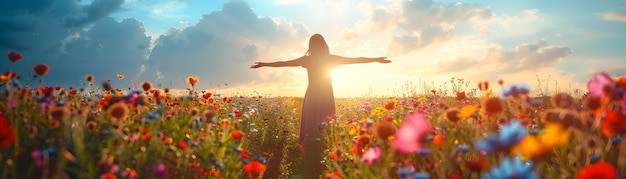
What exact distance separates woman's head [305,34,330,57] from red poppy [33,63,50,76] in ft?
18.9

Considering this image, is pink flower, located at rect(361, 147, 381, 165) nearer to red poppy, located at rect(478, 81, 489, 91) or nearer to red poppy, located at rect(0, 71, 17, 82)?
red poppy, located at rect(478, 81, 489, 91)

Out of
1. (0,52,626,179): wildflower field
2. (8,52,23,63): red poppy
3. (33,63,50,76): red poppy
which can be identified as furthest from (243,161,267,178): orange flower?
(8,52,23,63): red poppy

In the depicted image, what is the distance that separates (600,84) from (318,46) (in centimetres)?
673

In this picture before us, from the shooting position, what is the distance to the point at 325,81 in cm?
929

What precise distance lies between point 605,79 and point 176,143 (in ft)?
9.78

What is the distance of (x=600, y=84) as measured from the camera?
2541mm

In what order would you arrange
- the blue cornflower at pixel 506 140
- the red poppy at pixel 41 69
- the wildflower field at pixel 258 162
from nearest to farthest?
the blue cornflower at pixel 506 140 < the wildflower field at pixel 258 162 < the red poppy at pixel 41 69

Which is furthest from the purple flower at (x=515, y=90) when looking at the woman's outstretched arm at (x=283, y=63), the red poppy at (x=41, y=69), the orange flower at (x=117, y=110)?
the woman's outstretched arm at (x=283, y=63)

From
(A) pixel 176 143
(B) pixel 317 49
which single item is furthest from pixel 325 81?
(A) pixel 176 143

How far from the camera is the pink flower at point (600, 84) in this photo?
2.47m

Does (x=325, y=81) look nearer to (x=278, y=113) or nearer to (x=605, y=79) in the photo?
(x=278, y=113)

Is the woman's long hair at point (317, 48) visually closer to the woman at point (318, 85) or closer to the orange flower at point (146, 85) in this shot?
the woman at point (318, 85)

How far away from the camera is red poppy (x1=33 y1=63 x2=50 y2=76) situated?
372 centimetres

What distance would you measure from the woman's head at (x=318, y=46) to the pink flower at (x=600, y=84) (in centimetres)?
664
